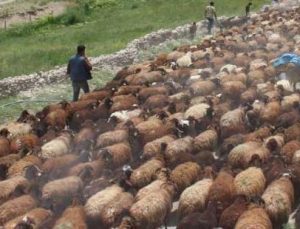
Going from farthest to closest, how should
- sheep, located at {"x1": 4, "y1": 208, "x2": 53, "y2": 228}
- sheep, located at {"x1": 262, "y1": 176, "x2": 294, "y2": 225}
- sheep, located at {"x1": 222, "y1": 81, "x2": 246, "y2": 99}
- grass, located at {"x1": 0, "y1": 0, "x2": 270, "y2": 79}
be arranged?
grass, located at {"x1": 0, "y1": 0, "x2": 270, "y2": 79} → sheep, located at {"x1": 222, "y1": 81, "x2": 246, "y2": 99} → sheep, located at {"x1": 4, "y1": 208, "x2": 53, "y2": 228} → sheep, located at {"x1": 262, "y1": 176, "x2": 294, "y2": 225}

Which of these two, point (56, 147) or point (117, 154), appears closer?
point (117, 154)

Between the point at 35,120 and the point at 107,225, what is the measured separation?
6.53 meters

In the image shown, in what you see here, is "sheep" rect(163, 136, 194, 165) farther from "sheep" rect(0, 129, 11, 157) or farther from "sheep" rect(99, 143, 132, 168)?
"sheep" rect(0, 129, 11, 157)

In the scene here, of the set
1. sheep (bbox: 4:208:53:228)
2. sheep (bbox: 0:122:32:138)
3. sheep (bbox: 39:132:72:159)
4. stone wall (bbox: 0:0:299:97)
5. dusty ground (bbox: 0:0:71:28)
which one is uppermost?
sheep (bbox: 4:208:53:228)

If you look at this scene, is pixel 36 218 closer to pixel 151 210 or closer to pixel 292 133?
pixel 151 210

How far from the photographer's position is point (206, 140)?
1301 centimetres

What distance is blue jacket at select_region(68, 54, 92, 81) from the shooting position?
682 inches

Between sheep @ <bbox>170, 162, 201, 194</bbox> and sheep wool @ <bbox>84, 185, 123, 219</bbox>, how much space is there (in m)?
1.08

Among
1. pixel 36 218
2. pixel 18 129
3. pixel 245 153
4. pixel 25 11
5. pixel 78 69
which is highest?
pixel 78 69

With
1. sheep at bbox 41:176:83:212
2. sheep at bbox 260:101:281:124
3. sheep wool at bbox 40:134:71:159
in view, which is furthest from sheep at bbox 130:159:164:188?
sheep at bbox 260:101:281:124

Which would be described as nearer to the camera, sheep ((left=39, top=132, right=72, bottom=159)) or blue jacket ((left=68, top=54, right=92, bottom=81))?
sheep ((left=39, top=132, right=72, bottom=159))

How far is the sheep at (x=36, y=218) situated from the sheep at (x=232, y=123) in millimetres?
5004

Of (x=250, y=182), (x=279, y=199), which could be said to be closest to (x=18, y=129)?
(x=250, y=182)

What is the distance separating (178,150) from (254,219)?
363cm
